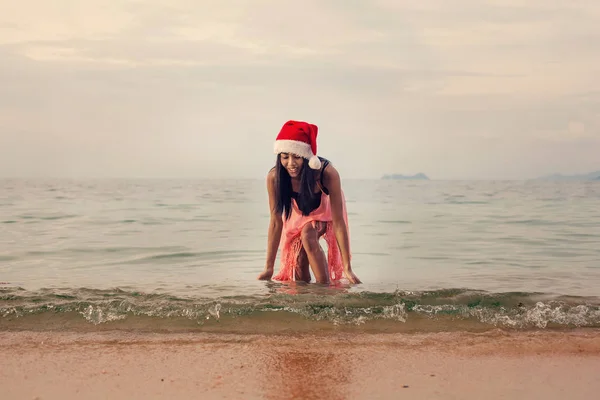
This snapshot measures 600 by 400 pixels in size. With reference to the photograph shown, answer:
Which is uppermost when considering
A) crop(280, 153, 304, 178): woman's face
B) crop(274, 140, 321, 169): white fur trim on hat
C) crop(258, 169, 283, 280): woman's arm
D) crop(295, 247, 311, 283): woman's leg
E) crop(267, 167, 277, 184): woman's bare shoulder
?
crop(274, 140, 321, 169): white fur trim on hat

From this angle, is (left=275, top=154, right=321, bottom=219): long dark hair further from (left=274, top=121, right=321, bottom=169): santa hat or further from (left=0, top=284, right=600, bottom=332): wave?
(left=0, top=284, right=600, bottom=332): wave

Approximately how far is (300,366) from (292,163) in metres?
2.81

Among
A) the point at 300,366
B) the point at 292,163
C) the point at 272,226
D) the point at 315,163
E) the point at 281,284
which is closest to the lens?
the point at 300,366

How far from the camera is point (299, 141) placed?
5922 mm

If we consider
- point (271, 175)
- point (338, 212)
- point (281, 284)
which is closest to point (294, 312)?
point (281, 284)

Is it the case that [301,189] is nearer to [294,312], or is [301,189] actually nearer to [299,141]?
[299,141]

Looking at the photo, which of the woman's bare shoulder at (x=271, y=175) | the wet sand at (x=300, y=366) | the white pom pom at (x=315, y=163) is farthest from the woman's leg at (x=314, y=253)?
the wet sand at (x=300, y=366)

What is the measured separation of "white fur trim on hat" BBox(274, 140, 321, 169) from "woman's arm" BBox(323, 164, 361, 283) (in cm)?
21

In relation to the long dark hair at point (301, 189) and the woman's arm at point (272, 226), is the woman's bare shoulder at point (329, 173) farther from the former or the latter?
the woman's arm at point (272, 226)

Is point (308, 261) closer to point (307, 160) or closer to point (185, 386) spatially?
point (307, 160)

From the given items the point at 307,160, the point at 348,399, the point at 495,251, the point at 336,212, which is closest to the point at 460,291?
the point at 336,212

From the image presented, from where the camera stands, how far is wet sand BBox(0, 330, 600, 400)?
3.11 meters

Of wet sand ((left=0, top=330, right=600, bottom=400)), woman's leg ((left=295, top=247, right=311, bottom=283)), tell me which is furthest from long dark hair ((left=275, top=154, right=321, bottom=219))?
wet sand ((left=0, top=330, right=600, bottom=400))

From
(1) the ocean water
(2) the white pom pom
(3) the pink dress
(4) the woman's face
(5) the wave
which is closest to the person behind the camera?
(5) the wave
